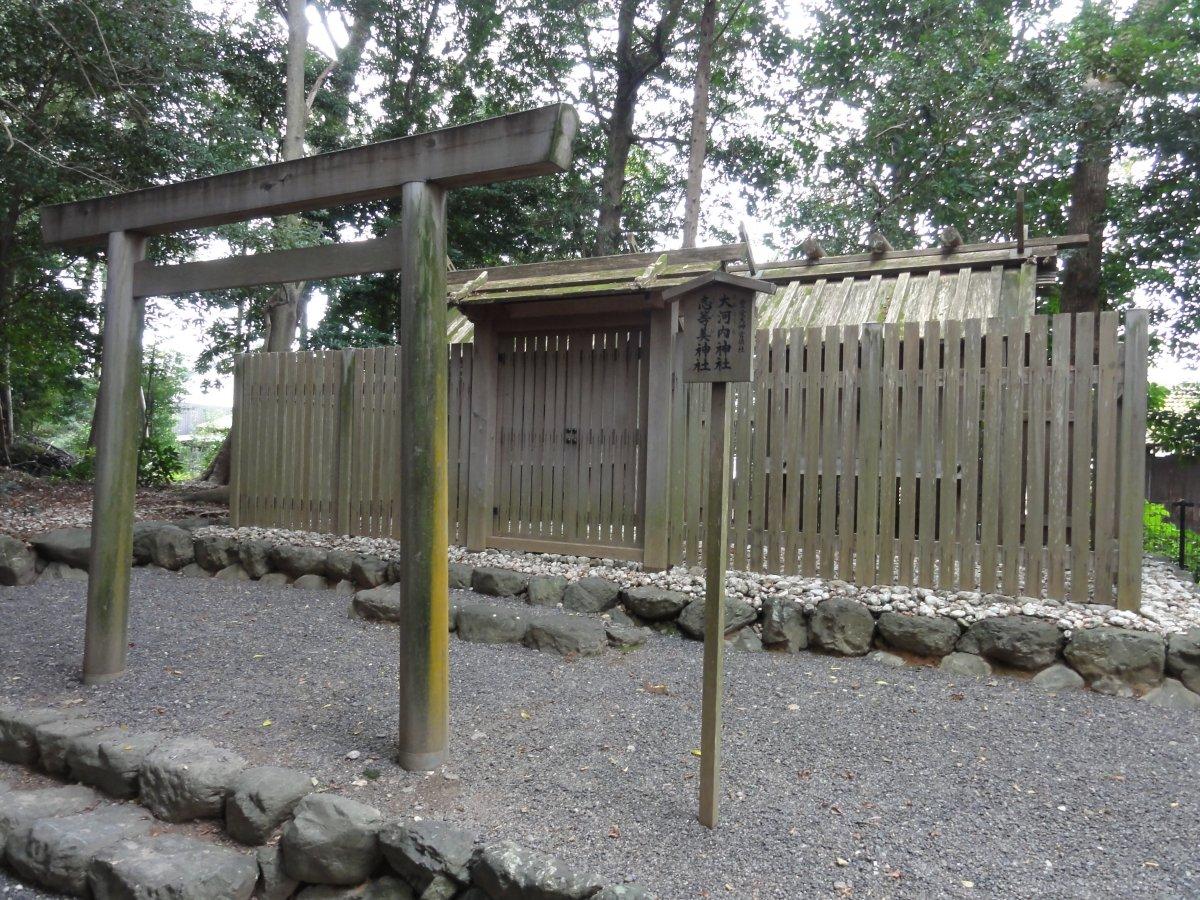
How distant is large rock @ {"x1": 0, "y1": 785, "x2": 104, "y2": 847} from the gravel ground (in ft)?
1.53

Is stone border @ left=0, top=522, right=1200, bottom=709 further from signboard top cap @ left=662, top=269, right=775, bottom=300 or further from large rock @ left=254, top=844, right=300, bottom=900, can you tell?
signboard top cap @ left=662, top=269, right=775, bottom=300

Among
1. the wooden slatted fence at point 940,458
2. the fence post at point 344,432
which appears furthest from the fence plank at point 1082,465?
the fence post at point 344,432

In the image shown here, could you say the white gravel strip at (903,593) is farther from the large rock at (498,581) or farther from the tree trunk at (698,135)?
the tree trunk at (698,135)

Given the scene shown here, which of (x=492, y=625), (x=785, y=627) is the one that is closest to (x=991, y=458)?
(x=785, y=627)

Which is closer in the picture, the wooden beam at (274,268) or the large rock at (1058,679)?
the wooden beam at (274,268)

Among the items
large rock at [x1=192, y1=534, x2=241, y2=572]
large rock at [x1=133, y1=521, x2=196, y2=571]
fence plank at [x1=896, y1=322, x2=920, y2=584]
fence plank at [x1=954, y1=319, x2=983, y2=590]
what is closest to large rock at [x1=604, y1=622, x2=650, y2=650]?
fence plank at [x1=896, y1=322, x2=920, y2=584]

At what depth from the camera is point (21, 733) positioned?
3512mm

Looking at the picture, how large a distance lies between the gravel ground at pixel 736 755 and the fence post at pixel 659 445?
96 centimetres

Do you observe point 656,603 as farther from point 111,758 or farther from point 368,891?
point 111,758

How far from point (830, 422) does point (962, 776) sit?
267 centimetres

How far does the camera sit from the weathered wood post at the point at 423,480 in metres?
3.24

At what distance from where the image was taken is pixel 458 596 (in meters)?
5.82

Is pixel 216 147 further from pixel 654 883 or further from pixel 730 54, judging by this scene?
pixel 730 54

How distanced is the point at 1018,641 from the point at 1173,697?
0.77 metres
